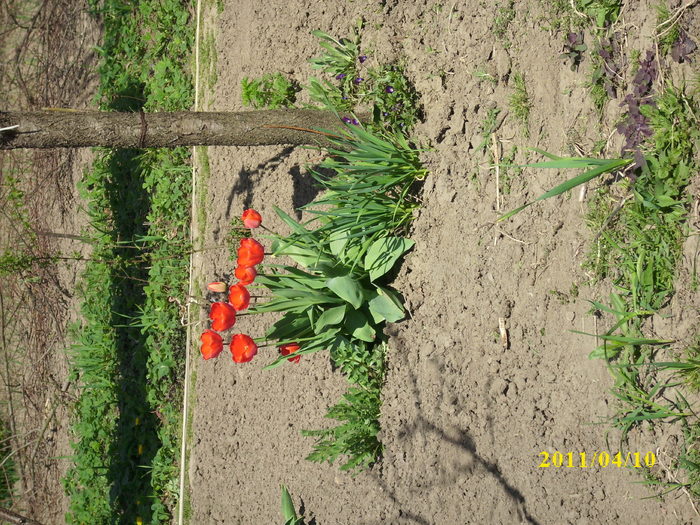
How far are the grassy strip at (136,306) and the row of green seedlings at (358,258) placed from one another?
1.97m

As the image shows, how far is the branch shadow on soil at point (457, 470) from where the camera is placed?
9.59ft

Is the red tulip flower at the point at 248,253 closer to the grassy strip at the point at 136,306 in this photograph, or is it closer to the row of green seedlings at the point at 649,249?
the row of green seedlings at the point at 649,249

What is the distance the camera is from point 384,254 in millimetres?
3621

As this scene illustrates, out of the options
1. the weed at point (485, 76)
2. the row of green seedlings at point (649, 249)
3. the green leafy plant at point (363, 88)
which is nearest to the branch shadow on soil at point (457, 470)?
the row of green seedlings at point (649, 249)

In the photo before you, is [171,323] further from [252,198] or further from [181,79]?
[181,79]

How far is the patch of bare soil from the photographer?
675 cm

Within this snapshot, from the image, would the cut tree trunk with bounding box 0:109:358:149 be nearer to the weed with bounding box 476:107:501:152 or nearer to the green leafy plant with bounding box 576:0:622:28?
the weed with bounding box 476:107:501:152

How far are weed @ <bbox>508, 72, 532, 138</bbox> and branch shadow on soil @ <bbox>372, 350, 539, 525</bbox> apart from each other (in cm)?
132

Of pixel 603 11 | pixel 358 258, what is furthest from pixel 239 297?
pixel 603 11

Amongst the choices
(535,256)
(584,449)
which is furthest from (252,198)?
(584,449)

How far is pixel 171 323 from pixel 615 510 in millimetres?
3807
